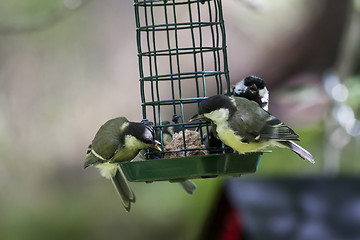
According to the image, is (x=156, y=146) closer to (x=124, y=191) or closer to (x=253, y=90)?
(x=124, y=191)

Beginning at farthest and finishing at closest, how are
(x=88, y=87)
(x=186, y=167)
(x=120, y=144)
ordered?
1. (x=88, y=87)
2. (x=120, y=144)
3. (x=186, y=167)

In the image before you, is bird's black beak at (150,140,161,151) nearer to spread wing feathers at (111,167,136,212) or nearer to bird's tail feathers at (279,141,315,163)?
spread wing feathers at (111,167,136,212)

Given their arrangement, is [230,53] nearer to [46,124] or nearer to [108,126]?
[46,124]

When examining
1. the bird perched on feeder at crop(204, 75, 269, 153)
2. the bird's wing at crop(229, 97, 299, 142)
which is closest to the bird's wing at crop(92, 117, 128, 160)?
the bird's wing at crop(229, 97, 299, 142)

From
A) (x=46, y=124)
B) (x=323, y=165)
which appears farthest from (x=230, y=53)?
(x=46, y=124)

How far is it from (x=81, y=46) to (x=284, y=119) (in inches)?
106

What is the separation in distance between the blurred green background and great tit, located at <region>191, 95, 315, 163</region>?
3757mm

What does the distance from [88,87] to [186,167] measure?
15.2ft

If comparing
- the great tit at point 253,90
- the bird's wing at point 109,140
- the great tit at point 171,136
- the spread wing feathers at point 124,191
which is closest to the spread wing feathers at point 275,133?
the great tit at point 253,90

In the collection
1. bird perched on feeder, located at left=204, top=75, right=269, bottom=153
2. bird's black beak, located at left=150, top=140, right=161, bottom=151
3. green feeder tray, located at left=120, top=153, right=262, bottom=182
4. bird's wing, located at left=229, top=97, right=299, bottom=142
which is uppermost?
bird perched on feeder, located at left=204, top=75, right=269, bottom=153

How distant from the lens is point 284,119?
28.5 ft

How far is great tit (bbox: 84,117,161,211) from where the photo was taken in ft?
16.3

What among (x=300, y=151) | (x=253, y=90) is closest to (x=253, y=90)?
(x=253, y=90)

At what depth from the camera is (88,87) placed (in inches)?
356
